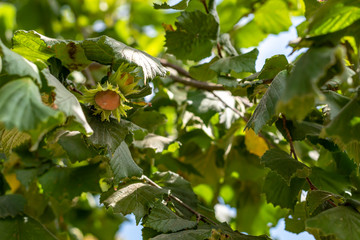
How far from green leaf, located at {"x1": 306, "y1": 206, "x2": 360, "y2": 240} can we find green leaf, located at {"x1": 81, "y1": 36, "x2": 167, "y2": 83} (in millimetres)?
390

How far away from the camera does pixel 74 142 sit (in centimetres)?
95

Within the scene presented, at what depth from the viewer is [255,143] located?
1.36m

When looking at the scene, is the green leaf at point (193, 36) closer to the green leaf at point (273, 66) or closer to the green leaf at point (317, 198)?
the green leaf at point (273, 66)

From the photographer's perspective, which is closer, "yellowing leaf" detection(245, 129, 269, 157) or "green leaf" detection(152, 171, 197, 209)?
"green leaf" detection(152, 171, 197, 209)

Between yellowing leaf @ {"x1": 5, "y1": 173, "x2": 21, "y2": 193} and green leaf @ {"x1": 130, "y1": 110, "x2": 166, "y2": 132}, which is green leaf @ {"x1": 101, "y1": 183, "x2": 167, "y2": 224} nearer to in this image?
green leaf @ {"x1": 130, "y1": 110, "x2": 166, "y2": 132}

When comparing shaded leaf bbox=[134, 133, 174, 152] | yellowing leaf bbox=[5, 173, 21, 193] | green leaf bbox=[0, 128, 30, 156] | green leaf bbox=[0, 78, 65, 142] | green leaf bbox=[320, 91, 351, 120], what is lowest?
yellowing leaf bbox=[5, 173, 21, 193]

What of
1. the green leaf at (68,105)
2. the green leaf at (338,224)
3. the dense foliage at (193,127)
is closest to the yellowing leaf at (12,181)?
the dense foliage at (193,127)

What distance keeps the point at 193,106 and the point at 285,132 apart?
0.35 meters

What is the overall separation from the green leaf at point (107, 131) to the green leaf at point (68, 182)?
347mm

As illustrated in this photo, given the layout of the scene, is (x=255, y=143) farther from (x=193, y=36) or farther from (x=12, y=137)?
(x=12, y=137)

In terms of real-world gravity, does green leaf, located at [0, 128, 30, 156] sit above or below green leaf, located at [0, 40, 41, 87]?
below

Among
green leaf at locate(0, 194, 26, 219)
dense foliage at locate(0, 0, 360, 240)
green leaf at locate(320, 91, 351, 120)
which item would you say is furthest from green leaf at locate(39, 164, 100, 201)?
green leaf at locate(320, 91, 351, 120)

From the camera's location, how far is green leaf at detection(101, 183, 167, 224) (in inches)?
35.3

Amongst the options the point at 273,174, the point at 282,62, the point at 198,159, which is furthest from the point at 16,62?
the point at 198,159
